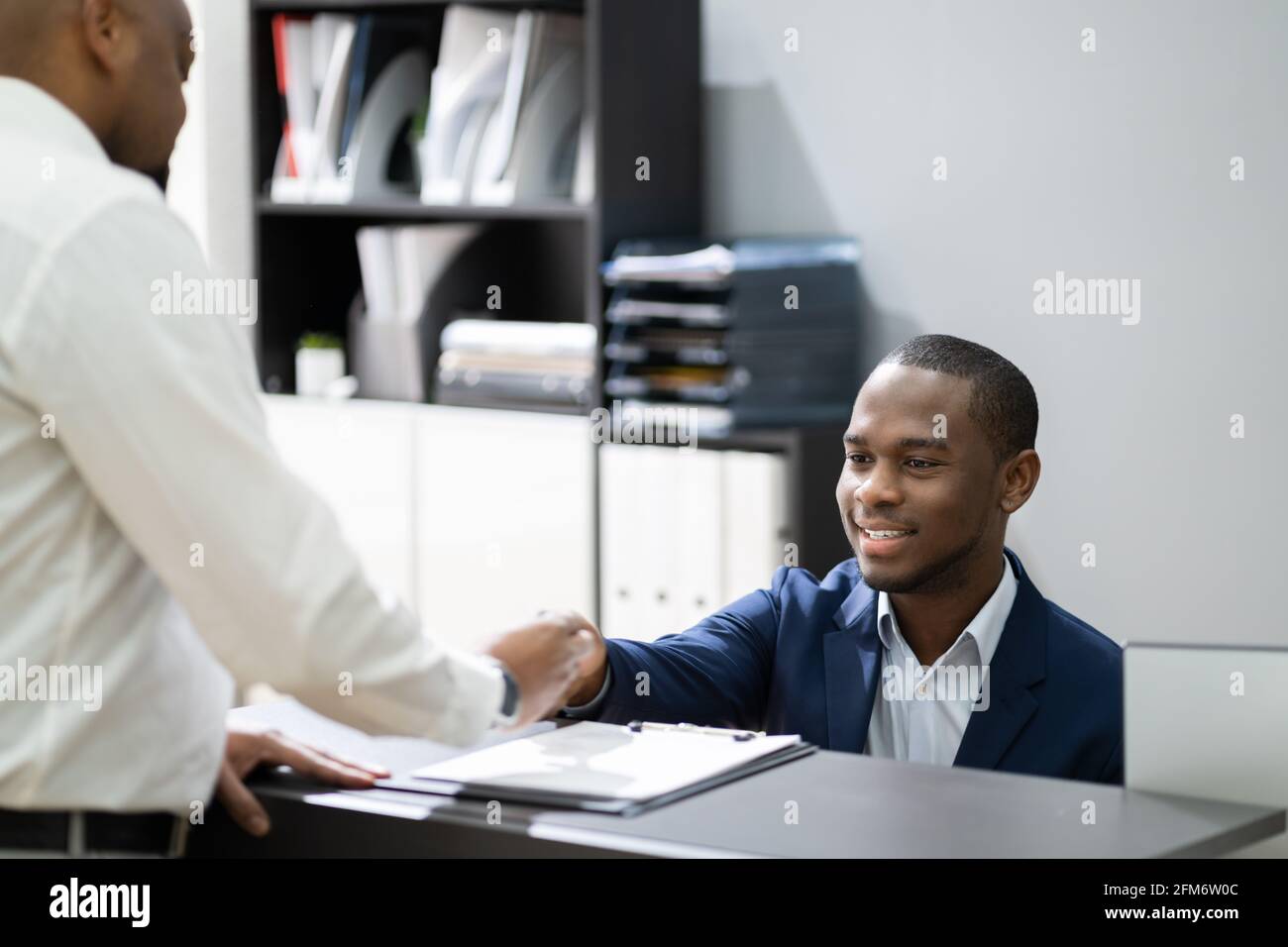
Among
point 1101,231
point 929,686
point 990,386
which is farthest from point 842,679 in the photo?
A: point 1101,231

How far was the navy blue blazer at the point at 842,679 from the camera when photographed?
1.75 meters

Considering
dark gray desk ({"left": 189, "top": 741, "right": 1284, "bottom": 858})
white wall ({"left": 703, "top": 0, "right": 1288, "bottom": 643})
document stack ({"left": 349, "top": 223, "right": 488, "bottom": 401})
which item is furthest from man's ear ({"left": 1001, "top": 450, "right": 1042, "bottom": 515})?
document stack ({"left": 349, "top": 223, "right": 488, "bottom": 401})

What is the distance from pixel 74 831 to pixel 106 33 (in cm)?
59

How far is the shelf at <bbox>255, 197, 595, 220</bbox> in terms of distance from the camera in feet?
11.6

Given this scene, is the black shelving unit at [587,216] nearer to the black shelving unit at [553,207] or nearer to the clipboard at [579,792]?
the black shelving unit at [553,207]

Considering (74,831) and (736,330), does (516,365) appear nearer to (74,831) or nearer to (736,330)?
(736,330)

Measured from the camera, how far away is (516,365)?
12.1 ft

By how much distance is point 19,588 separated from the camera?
1.21m

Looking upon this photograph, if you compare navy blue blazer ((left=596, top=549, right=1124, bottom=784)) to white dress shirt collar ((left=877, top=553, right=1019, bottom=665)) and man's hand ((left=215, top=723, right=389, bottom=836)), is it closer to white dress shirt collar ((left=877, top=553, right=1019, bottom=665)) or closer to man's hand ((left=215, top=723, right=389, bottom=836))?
white dress shirt collar ((left=877, top=553, right=1019, bottom=665))

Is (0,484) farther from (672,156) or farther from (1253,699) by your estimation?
(672,156)

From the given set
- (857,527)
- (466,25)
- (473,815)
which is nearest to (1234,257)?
(857,527)

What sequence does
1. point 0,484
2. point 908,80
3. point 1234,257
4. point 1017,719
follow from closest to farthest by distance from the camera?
point 0,484
point 1017,719
point 1234,257
point 908,80

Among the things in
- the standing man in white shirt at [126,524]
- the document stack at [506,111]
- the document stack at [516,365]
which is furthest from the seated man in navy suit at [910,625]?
the document stack at [506,111]
